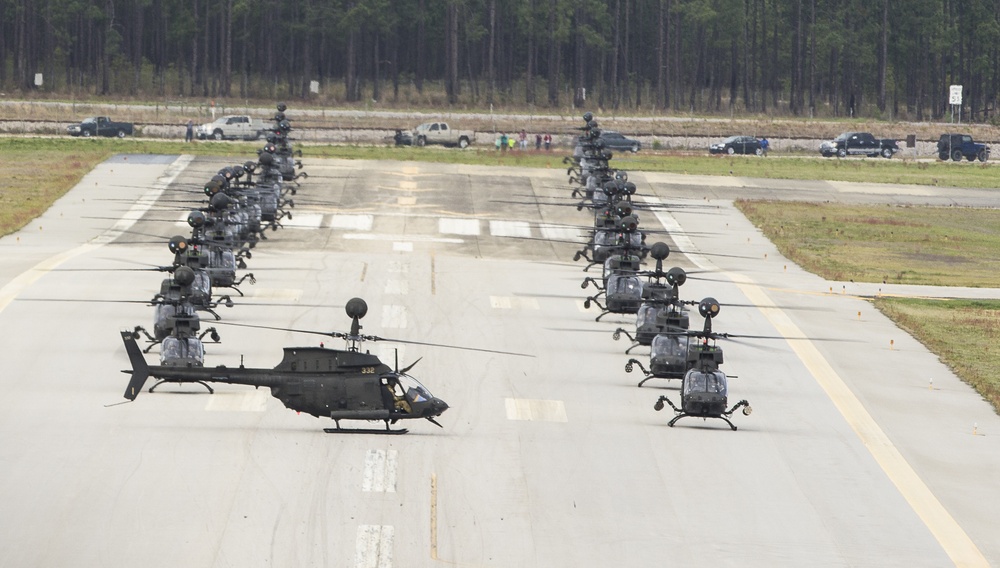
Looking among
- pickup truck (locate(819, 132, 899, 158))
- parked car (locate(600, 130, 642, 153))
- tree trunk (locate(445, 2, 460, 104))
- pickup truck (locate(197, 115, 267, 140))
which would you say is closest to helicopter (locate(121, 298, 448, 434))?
parked car (locate(600, 130, 642, 153))

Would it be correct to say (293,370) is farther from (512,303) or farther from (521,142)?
(521,142)

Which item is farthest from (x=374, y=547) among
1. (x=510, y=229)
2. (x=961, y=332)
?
(x=510, y=229)

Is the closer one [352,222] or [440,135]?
[352,222]

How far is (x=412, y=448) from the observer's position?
41.5 m

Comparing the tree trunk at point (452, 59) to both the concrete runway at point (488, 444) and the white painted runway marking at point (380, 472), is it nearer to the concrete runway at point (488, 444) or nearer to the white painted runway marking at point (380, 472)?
the concrete runway at point (488, 444)

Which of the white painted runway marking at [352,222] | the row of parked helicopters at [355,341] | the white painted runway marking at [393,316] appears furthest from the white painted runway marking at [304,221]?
the white painted runway marking at [393,316]

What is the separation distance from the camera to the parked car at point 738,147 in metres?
127

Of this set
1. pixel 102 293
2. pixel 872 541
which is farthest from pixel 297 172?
pixel 872 541

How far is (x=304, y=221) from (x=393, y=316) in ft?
86.7

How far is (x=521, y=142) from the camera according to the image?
120875mm

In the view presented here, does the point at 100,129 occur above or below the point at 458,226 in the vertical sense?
above

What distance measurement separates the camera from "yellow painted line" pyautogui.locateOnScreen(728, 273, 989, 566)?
36938 mm

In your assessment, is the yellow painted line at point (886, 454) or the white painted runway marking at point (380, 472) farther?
the white painted runway marking at point (380, 472)

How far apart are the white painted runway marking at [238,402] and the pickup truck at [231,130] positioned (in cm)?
7993
